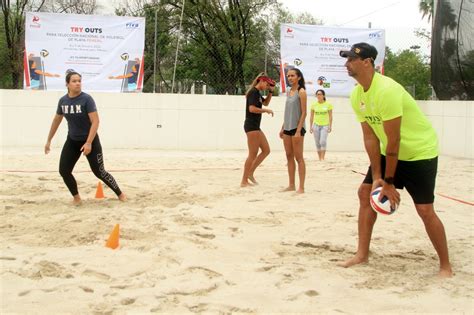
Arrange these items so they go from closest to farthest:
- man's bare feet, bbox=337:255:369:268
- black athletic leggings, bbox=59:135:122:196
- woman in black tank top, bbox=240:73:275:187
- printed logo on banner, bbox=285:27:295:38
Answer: man's bare feet, bbox=337:255:369:268 < black athletic leggings, bbox=59:135:122:196 < woman in black tank top, bbox=240:73:275:187 < printed logo on banner, bbox=285:27:295:38

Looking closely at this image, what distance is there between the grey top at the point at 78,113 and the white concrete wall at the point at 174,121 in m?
7.24

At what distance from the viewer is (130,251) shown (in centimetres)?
412

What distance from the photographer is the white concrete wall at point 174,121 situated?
12805 millimetres

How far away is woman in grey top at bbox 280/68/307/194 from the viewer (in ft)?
22.8

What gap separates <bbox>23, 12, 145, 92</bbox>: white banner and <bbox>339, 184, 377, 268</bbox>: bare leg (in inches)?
395

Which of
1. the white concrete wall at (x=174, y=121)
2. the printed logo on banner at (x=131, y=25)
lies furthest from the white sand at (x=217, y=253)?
the printed logo on banner at (x=131, y=25)

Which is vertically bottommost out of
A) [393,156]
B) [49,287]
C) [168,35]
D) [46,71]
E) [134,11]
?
[49,287]

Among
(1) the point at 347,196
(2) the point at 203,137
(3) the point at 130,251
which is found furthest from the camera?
(2) the point at 203,137

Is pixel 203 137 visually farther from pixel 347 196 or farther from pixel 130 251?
pixel 130 251

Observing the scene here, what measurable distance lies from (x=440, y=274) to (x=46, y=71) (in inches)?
446

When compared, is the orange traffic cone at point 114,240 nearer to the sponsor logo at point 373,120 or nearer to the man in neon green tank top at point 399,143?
the man in neon green tank top at point 399,143

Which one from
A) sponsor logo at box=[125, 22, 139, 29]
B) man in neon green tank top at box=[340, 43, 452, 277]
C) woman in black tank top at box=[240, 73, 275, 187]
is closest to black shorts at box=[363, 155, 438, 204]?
man in neon green tank top at box=[340, 43, 452, 277]

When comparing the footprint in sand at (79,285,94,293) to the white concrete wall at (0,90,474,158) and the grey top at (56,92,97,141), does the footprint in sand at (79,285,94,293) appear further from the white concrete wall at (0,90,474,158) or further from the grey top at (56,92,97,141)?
the white concrete wall at (0,90,474,158)

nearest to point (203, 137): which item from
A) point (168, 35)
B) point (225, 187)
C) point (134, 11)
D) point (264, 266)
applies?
point (168, 35)
